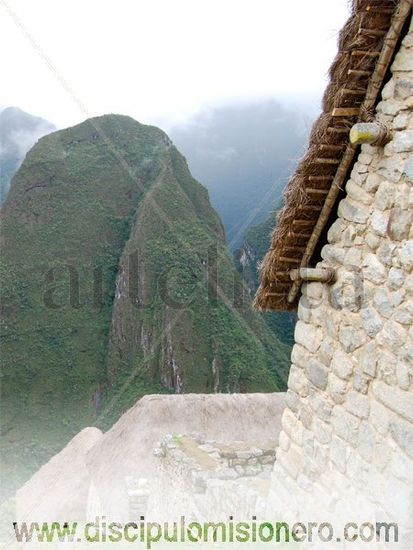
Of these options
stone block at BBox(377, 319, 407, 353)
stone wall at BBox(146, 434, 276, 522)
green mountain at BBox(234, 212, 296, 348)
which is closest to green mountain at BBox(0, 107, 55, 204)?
green mountain at BBox(234, 212, 296, 348)

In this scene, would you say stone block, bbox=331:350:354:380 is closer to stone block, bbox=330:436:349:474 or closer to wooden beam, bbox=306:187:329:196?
stone block, bbox=330:436:349:474

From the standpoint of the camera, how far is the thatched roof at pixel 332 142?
2842 mm

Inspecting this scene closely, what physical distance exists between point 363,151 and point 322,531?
2.21 m

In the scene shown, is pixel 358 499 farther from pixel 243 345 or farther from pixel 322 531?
pixel 243 345

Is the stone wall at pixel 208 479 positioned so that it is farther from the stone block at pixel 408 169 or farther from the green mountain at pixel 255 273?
the green mountain at pixel 255 273

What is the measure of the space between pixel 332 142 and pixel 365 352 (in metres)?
1.20

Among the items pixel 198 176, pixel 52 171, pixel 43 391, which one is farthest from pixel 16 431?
pixel 198 176

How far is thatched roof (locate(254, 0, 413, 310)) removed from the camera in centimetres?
284

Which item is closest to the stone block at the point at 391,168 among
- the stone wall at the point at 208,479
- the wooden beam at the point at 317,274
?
the wooden beam at the point at 317,274

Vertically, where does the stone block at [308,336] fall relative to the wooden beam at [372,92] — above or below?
below

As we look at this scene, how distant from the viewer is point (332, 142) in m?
3.19

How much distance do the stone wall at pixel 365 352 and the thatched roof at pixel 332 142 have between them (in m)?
0.09

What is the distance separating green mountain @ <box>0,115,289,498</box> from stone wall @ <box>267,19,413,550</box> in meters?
49.4

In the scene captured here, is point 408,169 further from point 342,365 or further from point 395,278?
point 342,365
